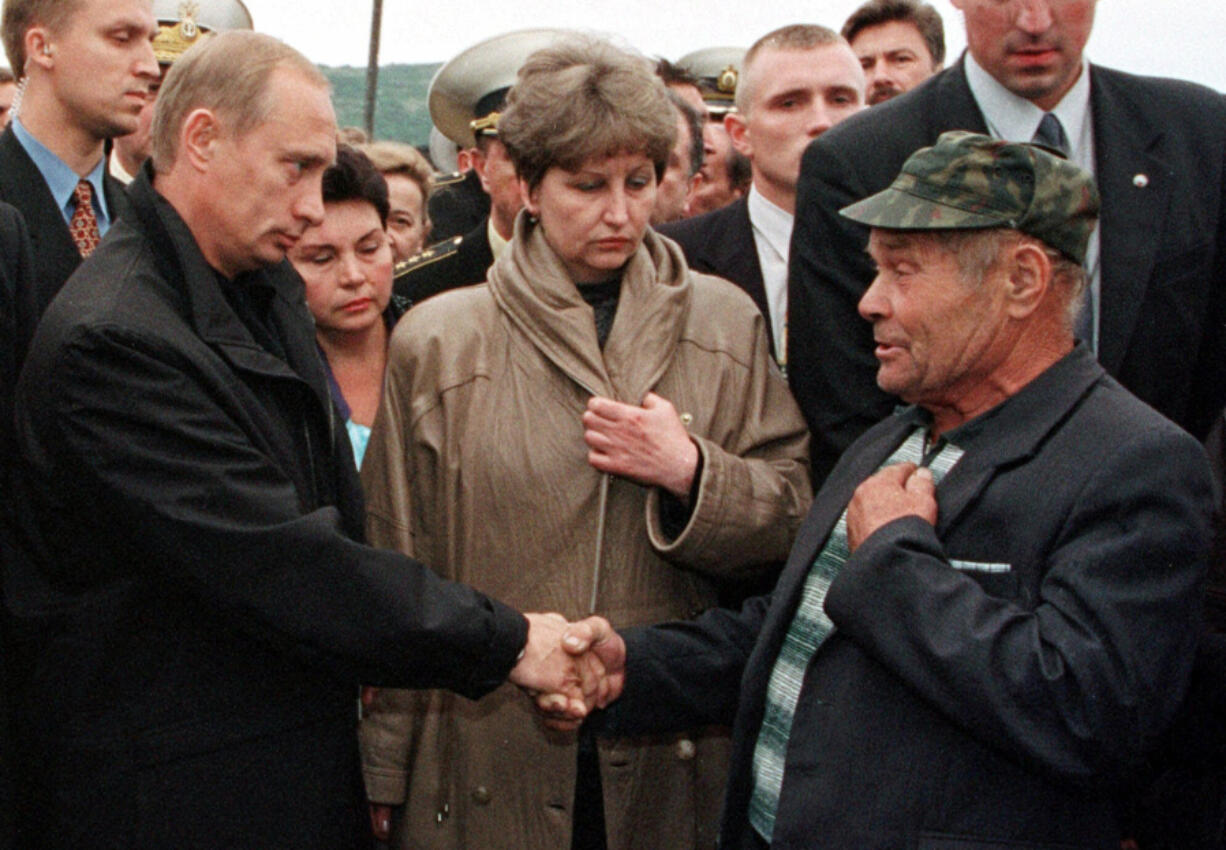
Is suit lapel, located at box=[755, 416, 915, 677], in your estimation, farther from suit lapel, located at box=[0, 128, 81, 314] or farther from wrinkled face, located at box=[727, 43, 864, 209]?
suit lapel, located at box=[0, 128, 81, 314]

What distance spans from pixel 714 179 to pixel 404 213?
7.01ft

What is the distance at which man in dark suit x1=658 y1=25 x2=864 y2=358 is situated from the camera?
14.1 ft

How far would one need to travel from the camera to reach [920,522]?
2.37 meters

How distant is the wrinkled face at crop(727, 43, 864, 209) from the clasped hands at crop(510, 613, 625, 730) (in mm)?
1939

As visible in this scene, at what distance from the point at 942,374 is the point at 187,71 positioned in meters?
1.61

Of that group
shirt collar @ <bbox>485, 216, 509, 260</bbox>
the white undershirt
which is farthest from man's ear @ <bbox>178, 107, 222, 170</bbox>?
shirt collar @ <bbox>485, 216, 509, 260</bbox>

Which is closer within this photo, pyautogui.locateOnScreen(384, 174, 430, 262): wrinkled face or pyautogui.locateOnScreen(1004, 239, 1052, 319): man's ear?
pyautogui.locateOnScreen(1004, 239, 1052, 319): man's ear

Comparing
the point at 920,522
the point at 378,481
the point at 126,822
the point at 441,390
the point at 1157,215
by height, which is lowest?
the point at 126,822

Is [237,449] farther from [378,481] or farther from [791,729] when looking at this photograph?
[791,729]

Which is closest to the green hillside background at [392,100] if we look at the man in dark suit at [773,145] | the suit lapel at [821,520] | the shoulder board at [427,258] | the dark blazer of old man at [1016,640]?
the shoulder board at [427,258]

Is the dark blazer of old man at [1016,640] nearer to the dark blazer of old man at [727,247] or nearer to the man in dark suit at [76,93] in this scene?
the dark blazer of old man at [727,247]

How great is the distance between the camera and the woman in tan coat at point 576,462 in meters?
3.18

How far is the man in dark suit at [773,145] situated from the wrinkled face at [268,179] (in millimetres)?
1529

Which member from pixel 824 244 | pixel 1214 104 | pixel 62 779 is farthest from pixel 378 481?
pixel 1214 104
